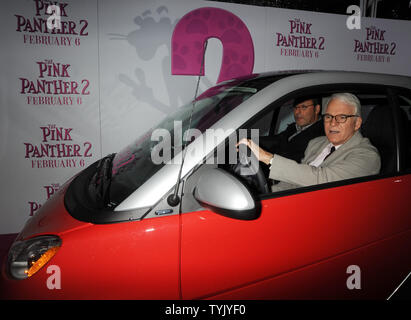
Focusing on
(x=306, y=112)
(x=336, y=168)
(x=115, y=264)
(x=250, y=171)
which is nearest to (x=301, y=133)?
(x=306, y=112)

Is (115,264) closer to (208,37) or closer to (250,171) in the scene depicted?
(250,171)

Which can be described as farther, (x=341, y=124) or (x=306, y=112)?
(x=306, y=112)

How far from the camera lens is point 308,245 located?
3.66 ft

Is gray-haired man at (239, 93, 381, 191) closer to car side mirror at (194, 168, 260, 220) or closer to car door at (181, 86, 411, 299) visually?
car door at (181, 86, 411, 299)

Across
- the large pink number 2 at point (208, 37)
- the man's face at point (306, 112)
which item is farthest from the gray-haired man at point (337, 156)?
the large pink number 2 at point (208, 37)

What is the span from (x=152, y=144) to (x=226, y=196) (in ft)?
2.17

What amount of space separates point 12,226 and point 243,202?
3317 millimetres

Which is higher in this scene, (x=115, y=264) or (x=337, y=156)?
(x=337, y=156)

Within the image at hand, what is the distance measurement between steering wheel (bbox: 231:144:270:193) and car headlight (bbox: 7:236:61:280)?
0.86 meters

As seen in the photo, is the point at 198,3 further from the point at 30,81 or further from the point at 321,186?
the point at 321,186

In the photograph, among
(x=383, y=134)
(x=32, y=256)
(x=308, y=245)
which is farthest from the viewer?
(x=383, y=134)

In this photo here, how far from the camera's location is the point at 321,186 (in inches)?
46.9

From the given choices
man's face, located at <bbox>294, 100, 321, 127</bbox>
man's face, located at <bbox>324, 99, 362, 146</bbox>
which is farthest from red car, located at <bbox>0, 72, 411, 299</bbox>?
man's face, located at <bbox>294, 100, 321, 127</bbox>
